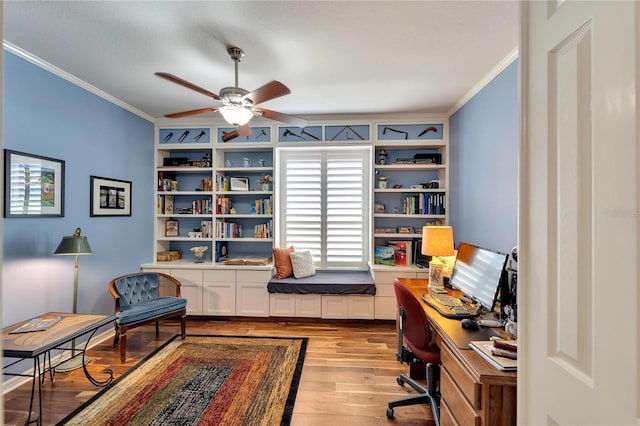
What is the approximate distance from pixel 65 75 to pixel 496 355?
3927mm

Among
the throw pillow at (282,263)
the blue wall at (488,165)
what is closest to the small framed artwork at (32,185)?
the throw pillow at (282,263)

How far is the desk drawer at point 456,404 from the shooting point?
134 centimetres

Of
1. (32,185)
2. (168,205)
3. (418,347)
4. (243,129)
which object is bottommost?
(418,347)

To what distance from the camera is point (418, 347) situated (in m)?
1.96

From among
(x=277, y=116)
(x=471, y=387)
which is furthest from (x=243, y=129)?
(x=471, y=387)

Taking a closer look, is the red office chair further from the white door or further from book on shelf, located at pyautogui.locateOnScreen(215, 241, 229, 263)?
book on shelf, located at pyautogui.locateOnScreen(215, 241, 229, 263)

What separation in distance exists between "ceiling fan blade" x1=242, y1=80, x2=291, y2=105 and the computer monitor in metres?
1.80

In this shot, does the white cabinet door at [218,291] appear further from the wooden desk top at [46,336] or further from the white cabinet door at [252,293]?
the wooden desk top at [46,336]

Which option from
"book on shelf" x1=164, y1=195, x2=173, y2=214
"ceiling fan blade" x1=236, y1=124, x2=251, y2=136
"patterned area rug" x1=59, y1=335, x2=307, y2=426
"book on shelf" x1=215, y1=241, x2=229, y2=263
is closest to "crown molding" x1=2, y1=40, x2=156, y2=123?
"book on shelf" x1=164, y1=195, x2=173, y2=214

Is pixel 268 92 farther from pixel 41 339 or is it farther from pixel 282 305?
pixel 282 305

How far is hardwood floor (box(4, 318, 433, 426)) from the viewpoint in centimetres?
206

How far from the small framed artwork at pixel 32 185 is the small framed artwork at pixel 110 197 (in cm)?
37

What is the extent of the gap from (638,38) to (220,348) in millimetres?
3395

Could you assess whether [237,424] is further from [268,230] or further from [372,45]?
[372,45]
